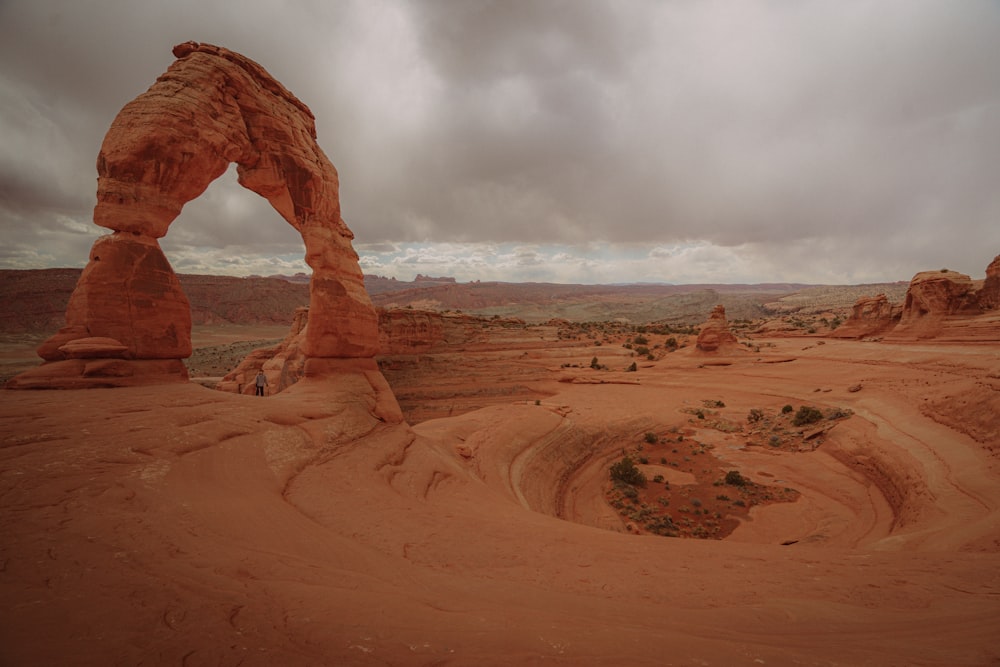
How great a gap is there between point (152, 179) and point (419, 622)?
11.7 m

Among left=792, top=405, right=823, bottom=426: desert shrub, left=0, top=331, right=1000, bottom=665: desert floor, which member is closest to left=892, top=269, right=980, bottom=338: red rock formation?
left=792, top=405, right=823, bottom=426: desert shrub

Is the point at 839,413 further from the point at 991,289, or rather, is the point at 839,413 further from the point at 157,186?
the point at 157,186

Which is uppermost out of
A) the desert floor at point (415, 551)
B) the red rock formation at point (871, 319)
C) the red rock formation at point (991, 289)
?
the red rock formation at point (991, 289)

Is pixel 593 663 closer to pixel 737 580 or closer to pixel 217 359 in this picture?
pixel 737 580

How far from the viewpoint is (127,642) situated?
104 inches

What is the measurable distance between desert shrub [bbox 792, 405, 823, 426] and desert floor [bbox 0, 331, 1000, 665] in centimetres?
330

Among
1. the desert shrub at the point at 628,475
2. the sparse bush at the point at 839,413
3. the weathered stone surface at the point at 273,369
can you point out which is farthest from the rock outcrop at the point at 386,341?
the sparse bush at the point at 839,413

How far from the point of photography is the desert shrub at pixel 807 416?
17.3 m

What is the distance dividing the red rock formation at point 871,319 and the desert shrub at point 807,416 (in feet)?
75.7

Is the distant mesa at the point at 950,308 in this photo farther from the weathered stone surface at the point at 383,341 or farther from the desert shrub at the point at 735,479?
the weathered stone surface at the point at 383,341

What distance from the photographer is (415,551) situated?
5.71 metres

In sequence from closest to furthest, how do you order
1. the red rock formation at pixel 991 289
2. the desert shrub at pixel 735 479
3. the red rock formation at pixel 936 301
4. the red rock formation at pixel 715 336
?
the desert shrub at pixel 735 479 → the red rock formation at pixel 991 289 → the red rock formation at pixel 936 301 → the red rock formation at pixel 715 336

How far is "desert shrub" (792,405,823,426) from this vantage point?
17328 mm

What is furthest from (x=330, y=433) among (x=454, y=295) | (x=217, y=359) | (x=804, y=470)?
(x=454, y=295)
